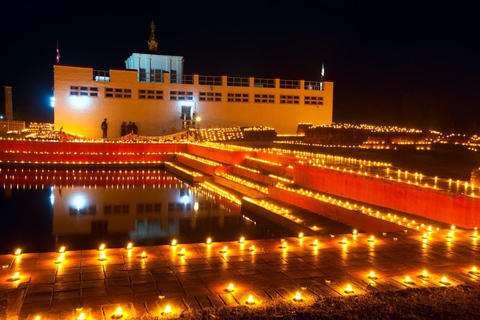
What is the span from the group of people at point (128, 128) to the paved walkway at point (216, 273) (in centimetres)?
2242

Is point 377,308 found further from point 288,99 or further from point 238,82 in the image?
point 288,99

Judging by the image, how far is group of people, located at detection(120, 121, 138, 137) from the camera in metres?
26.9

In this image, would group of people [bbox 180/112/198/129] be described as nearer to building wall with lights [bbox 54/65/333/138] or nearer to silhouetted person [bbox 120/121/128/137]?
building wall with lights [bbox 54/65/333/138]

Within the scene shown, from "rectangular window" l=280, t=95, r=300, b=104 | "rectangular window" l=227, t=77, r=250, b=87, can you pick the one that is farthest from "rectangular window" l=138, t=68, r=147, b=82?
"rectangular window" l=280, t=95, r=300, b=104

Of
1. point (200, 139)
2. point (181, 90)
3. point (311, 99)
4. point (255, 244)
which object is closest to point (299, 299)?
point (255, 244)

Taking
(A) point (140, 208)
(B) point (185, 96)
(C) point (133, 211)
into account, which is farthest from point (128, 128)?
(C) point (133, 211)

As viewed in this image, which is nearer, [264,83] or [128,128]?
[128,128]

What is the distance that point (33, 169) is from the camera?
17.4 metres

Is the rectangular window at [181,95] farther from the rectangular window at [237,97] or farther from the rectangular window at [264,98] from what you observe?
the rectangular window at [264,98]

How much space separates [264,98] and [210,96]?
3.89 metres

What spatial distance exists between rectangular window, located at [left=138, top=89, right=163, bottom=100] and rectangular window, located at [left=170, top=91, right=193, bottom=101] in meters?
0.79

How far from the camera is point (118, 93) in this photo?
27797 mm

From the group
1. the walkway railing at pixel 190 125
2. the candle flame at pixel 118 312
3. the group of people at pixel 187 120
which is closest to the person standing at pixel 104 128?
the walkway railing at pixel 190 125

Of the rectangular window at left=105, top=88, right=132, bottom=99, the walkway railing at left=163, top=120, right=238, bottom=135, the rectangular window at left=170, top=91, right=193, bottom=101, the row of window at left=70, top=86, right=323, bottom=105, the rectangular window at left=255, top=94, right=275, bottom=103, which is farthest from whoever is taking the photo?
the rectangular window at left=255, top=94, right=275, bottom=103
